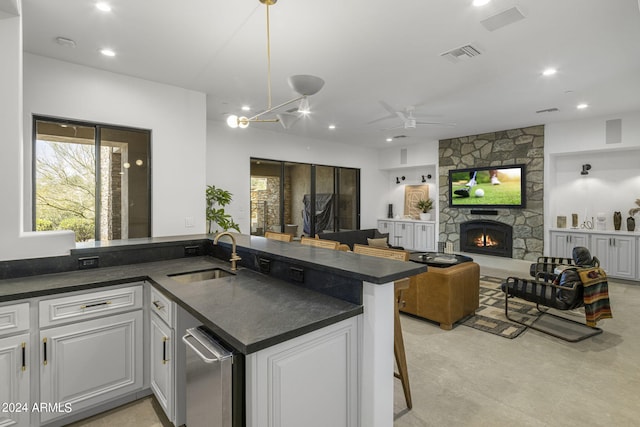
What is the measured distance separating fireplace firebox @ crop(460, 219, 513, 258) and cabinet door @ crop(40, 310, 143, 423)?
23.8 ft

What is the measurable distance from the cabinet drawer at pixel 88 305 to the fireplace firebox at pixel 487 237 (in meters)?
7.26

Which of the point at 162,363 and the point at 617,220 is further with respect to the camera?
the point at 617,220

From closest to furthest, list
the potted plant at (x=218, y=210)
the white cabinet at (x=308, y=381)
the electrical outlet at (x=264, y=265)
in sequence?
the white cabinet at (x=308, y=381) < the electrical outlet at (x=264, y=265) < the potted plant at (x=218, y=210)

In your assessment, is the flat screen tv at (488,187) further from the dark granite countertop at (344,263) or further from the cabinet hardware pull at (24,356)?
the cabinet hardware pull at (24,356)

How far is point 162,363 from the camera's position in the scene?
1998mm

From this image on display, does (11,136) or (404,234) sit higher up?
(11,136)

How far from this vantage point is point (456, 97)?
4691 mm

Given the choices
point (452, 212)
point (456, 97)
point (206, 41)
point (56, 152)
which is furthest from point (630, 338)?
point (56, 152)

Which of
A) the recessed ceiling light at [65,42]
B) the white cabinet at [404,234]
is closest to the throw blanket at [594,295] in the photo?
the white cabinet at [404,234]

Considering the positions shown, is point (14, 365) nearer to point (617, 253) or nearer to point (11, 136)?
point (11, 136)

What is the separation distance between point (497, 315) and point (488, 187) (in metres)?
4.14

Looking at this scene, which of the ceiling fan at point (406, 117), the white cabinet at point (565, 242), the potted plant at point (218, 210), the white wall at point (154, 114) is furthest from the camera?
the white cabinet at point (565, 242)

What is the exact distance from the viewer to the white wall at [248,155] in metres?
6.18

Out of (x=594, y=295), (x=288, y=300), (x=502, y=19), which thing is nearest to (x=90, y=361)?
(x=288, y=300)
